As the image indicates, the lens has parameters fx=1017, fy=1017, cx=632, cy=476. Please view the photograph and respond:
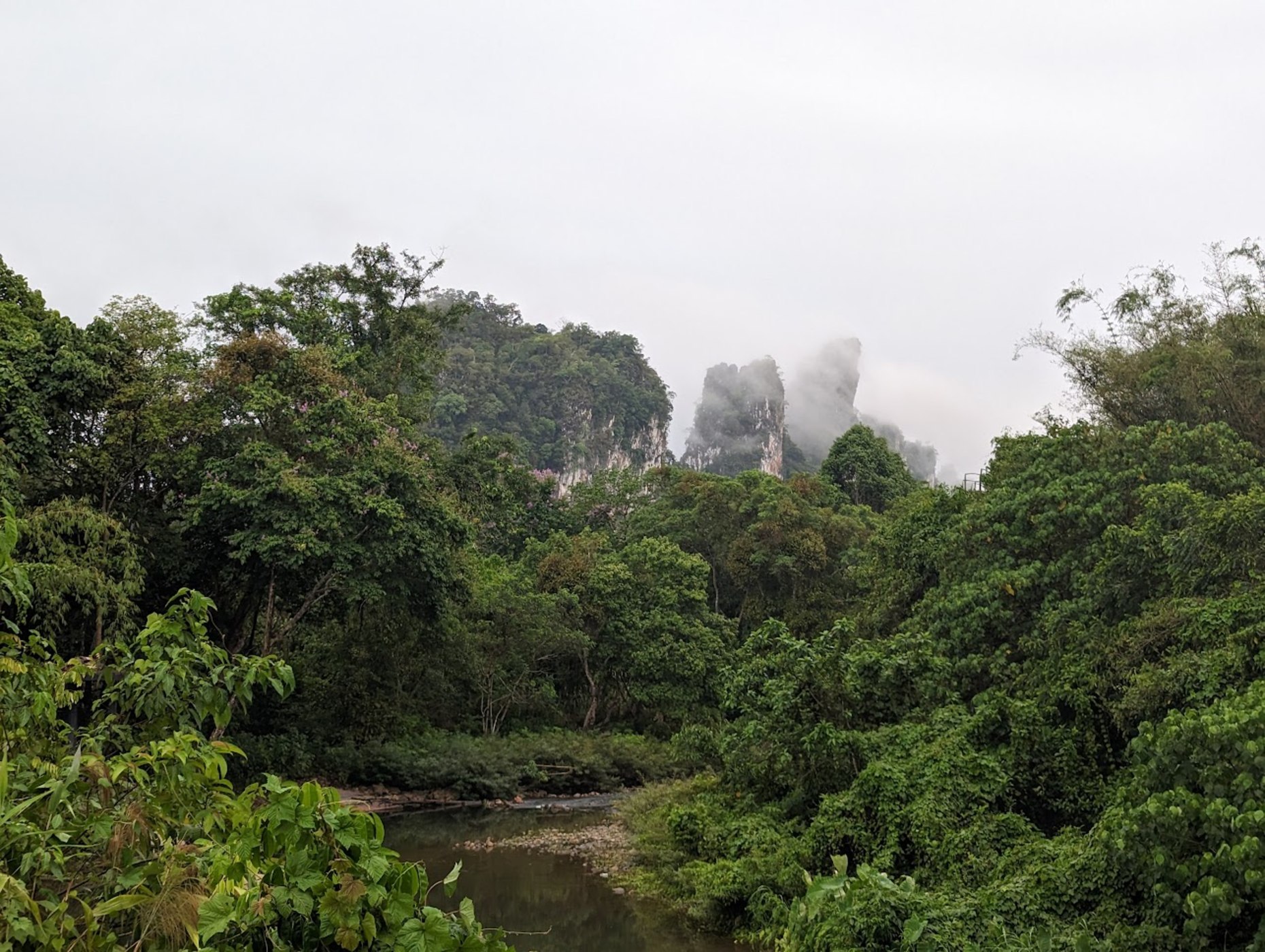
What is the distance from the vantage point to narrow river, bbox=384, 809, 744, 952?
380 inches

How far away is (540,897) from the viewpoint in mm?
11453

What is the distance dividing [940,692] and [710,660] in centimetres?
1162

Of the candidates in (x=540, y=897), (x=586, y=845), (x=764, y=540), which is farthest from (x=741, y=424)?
(x=540, y=897)

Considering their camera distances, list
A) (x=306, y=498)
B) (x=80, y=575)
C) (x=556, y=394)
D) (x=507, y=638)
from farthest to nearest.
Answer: (x=556, y=394) < (x=507, y=638) < (x=306, y=498) < (x=80, y=575)

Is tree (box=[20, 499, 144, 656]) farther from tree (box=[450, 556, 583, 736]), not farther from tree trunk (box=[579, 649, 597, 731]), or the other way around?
tree trunk (box=[579, 649, 597, 731])

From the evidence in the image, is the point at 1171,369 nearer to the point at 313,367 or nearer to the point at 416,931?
the point at 313,367

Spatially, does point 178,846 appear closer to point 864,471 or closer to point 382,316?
point 382,316

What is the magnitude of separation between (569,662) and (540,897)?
1138 cm

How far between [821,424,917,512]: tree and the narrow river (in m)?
19.0

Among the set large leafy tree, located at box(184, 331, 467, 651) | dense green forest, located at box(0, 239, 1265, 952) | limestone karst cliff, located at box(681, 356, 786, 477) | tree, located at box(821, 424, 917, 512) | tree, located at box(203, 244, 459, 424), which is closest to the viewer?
dense green forest, located at box(0, 239, 1265, 952)

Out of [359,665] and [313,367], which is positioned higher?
[313,367]

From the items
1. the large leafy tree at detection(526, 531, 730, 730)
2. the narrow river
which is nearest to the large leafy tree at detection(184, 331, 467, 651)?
the narrow river

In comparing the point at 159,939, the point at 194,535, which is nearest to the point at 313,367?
the point at 194,535

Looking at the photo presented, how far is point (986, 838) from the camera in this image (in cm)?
810
